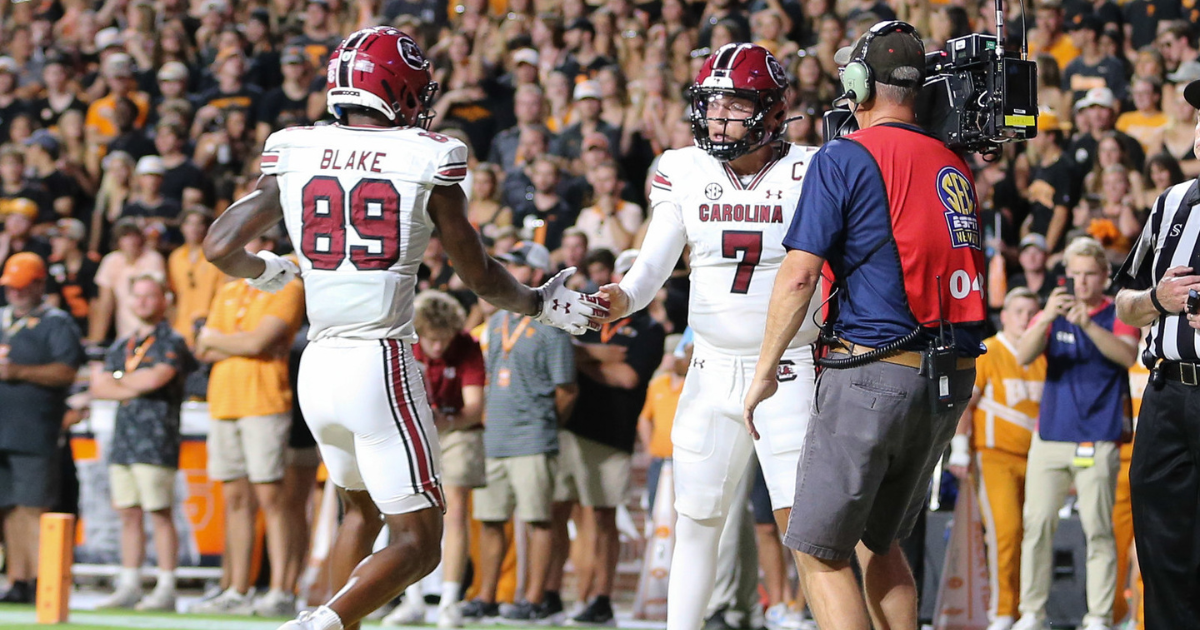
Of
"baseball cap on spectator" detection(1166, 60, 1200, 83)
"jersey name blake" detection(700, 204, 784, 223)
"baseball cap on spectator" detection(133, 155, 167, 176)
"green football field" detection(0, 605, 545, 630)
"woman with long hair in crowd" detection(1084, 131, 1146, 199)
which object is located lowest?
"green football field" detection(0, 605, 545, 630)

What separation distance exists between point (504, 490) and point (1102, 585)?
344cm

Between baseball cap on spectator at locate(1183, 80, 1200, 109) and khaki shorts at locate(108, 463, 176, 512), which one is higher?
baseball cap on spectator at locate(1183, 80, 1200, 109)

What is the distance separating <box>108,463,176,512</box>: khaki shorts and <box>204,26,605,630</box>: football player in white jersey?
4.46 metres

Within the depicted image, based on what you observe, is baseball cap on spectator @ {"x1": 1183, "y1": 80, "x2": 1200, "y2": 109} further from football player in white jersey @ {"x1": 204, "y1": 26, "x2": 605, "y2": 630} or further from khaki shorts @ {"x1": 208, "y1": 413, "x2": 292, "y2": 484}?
khaki shorts @ {"x1": 208, "y1": 413, "x2": 292, "y2": 484}

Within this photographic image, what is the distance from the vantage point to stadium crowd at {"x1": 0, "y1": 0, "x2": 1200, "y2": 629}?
28.6 feet

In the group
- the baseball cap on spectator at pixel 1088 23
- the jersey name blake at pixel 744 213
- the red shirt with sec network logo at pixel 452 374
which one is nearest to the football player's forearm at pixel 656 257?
the jersey name blake at pixel 744 213

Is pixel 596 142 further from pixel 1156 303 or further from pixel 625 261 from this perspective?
pixel 1156 303

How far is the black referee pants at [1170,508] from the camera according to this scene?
4953mm

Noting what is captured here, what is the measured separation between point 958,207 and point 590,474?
4.68 m

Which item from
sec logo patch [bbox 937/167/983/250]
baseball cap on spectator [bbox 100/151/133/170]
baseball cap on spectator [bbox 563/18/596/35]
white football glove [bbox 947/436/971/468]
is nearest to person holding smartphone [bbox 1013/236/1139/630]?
white football glove [bbox 947/436/971/468]

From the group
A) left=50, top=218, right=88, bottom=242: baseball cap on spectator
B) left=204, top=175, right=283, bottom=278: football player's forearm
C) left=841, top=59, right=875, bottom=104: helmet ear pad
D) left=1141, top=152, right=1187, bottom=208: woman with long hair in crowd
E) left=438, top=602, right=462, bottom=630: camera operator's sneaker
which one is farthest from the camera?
left=50, top=218, right=88, bottom=242: baseball cap on spectator

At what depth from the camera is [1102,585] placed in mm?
8000

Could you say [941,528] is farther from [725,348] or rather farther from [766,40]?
[766,40]

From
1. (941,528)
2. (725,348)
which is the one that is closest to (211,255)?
(725,348)
